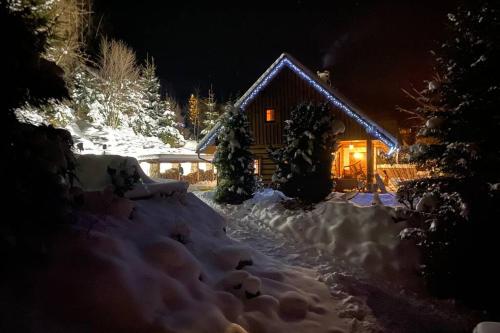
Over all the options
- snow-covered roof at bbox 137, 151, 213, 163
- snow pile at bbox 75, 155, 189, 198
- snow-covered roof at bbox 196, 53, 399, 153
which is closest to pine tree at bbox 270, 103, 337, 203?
snow-covered roof at bbox 196, 53, 399, 153

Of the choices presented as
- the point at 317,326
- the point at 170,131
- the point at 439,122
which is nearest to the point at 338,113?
the point at 439,122

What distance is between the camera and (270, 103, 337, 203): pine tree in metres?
13.3

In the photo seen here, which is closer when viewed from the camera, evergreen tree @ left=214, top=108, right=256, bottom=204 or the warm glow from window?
evergreen tree @ left=214, top=108, right=256, bottom=204

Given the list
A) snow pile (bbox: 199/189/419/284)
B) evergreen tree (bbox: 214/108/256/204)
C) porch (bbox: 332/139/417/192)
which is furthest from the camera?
porch (bbox: 332/139/417/192)

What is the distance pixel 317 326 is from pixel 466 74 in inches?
248

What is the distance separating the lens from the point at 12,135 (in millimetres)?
4059

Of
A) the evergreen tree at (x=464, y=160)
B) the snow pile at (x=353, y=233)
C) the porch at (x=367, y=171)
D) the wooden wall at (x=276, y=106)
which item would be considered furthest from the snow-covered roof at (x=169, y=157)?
the evergreen tree at (x=464, y=160)

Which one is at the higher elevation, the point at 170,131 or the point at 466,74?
the point at 170,131

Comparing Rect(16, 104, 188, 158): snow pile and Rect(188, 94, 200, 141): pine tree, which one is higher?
Rect(188, 94, 200, 141): pine tree

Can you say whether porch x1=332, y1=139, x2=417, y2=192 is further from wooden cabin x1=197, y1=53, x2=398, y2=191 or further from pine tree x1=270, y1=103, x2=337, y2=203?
pine tree x1=270, y1=103, x2=337, y2=203

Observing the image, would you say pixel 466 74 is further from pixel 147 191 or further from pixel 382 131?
pixel 382 131

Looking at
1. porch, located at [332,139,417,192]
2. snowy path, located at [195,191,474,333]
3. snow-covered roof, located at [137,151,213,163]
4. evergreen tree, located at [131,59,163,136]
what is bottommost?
snowy path, located at [195,191,474,333]

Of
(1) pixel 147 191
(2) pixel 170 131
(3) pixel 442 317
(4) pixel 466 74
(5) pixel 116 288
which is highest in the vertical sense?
(2) pixel 170 131

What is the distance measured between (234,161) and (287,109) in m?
6.82
